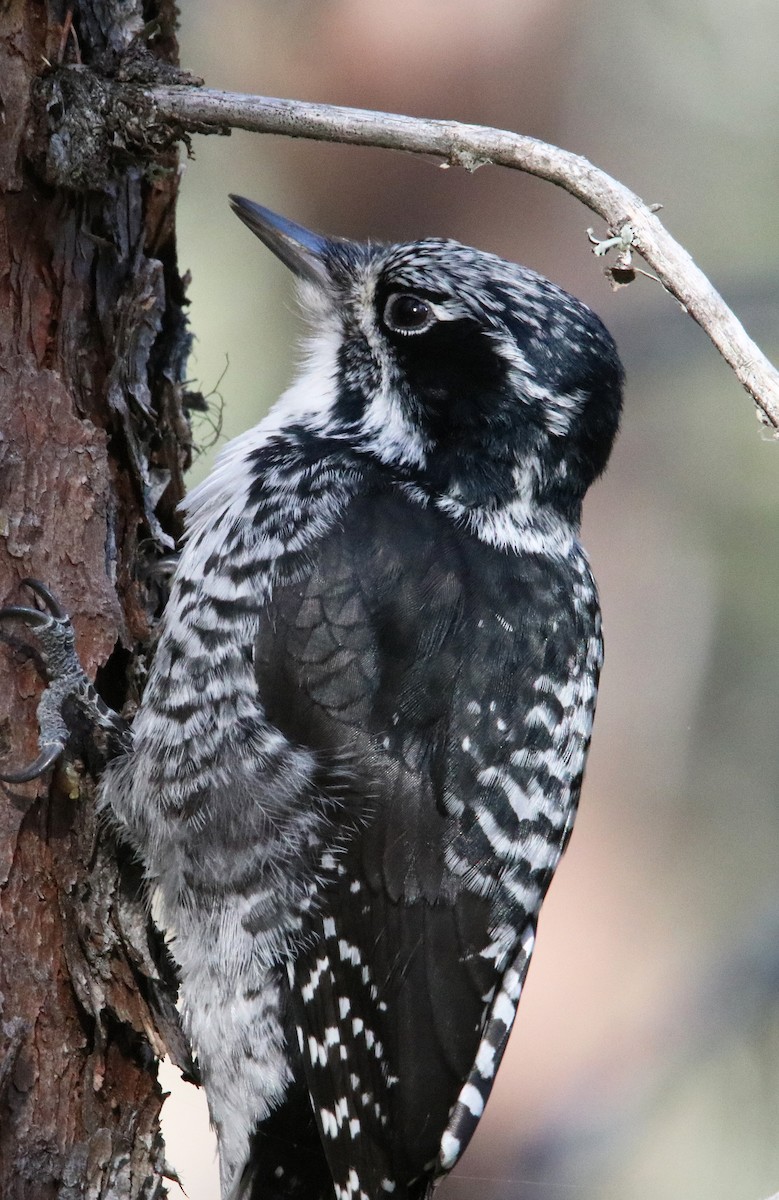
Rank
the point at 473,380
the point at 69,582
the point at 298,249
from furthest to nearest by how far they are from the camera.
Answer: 1. the point at 298,249
2. the point at 473,380
3. the point at 69,582

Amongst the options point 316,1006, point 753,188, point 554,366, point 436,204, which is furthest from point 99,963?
point 753,188

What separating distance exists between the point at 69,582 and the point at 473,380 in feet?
2.65

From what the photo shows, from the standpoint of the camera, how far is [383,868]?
2.09 m

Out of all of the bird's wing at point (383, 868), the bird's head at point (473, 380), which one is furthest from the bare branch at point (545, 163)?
the bird's wing at point (383, 868)

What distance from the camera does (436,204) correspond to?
4.42m

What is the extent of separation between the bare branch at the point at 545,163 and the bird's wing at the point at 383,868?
67cm

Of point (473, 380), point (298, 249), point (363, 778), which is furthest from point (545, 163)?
point (363, 778)

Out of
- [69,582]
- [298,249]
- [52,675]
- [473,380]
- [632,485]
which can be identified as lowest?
[52,675]

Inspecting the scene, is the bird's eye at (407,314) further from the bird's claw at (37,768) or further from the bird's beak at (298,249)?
the bird's claw at (37,768)

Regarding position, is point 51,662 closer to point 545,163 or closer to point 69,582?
point 69,582

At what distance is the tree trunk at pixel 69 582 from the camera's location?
202cm

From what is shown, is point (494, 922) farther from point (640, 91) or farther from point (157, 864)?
point (640, 91)

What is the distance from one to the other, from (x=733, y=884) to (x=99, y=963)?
3.14 m

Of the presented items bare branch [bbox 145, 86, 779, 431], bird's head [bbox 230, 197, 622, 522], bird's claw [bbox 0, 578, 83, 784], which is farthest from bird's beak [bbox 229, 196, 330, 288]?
bird's claw [bbox 0, 578, 83, 784]
